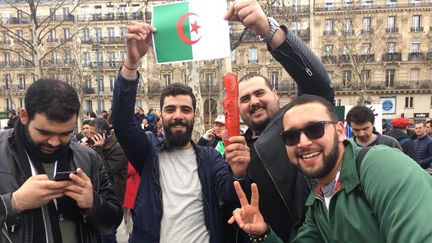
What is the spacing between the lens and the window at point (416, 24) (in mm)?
46031

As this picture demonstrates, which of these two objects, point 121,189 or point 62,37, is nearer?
point 121,189

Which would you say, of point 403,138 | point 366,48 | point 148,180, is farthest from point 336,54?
point 148,180

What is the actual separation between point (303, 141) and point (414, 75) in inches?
2037

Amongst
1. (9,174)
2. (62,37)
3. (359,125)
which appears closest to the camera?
(9,174)

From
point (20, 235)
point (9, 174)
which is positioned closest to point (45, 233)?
point (20, 235)

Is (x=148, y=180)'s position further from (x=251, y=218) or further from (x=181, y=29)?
(x=181, y=29)

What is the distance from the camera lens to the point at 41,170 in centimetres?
224

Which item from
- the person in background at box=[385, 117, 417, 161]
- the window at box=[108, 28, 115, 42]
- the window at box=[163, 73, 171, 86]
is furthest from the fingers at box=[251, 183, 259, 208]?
the window at box=[108, 28, 115, 42]

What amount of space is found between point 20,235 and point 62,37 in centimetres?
5295

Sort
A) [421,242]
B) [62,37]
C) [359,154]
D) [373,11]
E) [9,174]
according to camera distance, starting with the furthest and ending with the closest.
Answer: [62,37] → [373,11] → [9,174] → [359,154] → [421,242]

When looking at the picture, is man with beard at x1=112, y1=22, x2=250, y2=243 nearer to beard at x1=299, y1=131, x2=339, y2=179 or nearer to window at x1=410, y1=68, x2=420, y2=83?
beard at x1=299, y1=131, x2=339, y2=179

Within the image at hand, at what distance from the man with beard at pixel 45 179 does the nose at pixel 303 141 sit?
1.24m

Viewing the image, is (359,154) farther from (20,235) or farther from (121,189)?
(121,189)

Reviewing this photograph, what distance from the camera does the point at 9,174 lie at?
2123 millimetres
